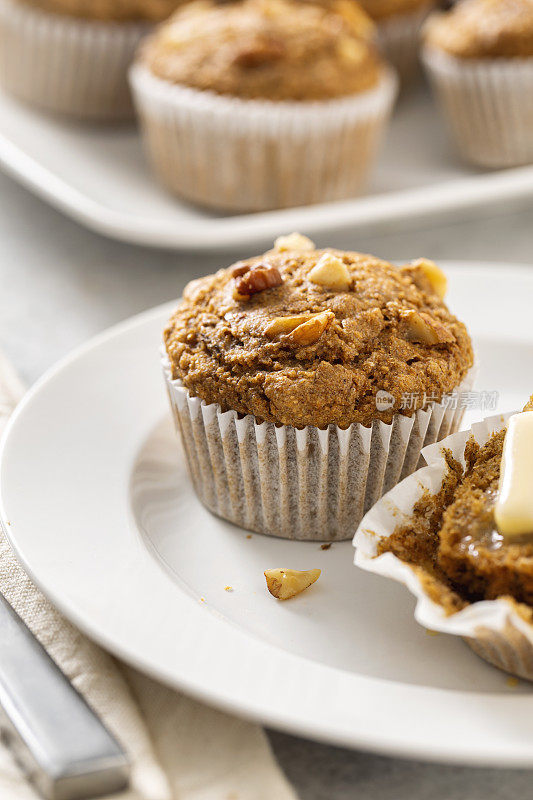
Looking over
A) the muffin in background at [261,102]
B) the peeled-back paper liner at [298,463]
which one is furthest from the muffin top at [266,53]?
the peeled-back paper liner at [298,463]

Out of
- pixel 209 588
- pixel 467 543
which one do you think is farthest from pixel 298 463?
pixel 467 543

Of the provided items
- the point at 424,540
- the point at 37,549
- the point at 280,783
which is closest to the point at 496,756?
the point at 280,783

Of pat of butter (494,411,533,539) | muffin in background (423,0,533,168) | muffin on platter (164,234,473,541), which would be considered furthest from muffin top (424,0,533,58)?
pat of butter (494,411,533,539)

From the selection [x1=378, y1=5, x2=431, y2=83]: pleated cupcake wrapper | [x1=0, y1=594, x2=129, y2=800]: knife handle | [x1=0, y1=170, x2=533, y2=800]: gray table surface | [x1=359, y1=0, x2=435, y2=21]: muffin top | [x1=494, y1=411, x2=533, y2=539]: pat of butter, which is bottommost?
[x1=0, y1=170, x2=533, y2=800]: gray table surface

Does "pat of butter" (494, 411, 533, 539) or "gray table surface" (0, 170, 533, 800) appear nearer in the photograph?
"pat of butter" (494, 411, 533, 539)

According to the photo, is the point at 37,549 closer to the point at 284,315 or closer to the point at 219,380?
the point at 219,380

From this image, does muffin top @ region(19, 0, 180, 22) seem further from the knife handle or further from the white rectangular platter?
the knife handle

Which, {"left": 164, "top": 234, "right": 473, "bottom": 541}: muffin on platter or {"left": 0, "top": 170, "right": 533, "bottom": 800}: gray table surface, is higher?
{"left": 164, "top": 234, "right": 473, "bottom": 541}: muffin on platter

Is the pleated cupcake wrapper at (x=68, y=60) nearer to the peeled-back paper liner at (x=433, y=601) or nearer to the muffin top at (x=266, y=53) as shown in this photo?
the muffin top at (x=266, y=53)
